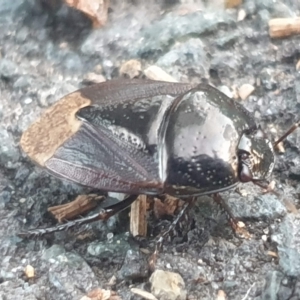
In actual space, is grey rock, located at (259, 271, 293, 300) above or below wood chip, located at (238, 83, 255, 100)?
below

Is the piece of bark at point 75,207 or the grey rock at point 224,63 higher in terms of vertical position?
the grey rock at point 224,63

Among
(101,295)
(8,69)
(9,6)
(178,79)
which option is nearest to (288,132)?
(178,79)

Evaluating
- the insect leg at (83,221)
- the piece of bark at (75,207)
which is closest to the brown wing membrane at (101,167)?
the insect leg at (83,221)

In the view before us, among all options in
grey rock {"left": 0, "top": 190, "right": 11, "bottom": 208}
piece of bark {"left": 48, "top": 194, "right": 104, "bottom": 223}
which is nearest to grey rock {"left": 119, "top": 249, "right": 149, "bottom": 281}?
piece of bark {"left": 48, "top": 194, "right": 104, "bottom": 223}

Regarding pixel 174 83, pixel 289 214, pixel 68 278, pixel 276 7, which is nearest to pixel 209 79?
pixel 174 83

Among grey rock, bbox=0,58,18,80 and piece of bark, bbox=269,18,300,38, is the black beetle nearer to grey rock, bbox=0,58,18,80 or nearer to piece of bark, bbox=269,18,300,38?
grey rock, bbox=0,58,18,80

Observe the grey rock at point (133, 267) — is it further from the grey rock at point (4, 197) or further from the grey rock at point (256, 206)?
the grey rock at point (4, 197)

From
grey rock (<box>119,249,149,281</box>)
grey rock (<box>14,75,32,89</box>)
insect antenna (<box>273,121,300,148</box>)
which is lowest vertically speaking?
grey rock (<box>119,249,149,281</box>)
